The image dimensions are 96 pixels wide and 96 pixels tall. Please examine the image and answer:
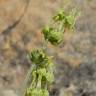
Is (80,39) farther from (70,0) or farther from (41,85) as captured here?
(41,85)

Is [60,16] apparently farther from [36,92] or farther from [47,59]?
[36,92]

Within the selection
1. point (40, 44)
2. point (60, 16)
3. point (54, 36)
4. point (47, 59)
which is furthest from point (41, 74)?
point (40, 44)

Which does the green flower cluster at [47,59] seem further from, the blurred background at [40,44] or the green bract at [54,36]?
the blurred background at [40,44]

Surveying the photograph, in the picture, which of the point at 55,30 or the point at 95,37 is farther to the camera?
the point at 95,37

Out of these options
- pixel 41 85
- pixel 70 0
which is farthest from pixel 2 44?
pixel 41 85

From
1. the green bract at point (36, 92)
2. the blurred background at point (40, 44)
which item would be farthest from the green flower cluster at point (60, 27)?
the blurred background at point (40, 44)
